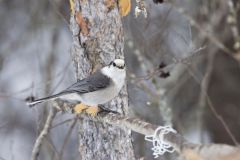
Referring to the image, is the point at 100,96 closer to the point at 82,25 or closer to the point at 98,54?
the point at 98,54

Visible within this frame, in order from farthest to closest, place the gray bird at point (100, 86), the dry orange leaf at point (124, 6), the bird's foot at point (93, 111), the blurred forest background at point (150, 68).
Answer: the blurred forest background at point (150, 68) < the dry orange leaf at point (124, 6) < the gray bird at point (100, 86) < the bird's foot at point (93, 111)

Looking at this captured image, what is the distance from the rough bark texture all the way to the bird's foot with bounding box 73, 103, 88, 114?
2.7 inches

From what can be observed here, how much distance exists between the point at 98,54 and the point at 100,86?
0.21 metres

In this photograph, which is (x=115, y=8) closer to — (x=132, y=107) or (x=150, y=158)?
(x=132, y=107)

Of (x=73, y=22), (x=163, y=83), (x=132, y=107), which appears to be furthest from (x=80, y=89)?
(x=163, y=83)

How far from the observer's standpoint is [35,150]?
3982 millimetres

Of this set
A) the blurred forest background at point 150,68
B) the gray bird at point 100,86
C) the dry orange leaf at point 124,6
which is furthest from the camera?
the blurred forest background at point 150,68

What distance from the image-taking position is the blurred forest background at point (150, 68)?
507 centimetres

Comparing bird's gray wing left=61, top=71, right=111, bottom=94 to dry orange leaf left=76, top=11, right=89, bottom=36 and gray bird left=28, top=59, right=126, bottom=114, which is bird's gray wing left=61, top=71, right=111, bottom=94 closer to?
gray bird left=28, top=59, right=126, bottom=114

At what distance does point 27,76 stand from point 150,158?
11.5 feet

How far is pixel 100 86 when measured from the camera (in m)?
3.80

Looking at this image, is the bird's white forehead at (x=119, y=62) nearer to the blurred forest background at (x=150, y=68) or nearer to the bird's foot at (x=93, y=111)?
the bird's foot at (x=93, y=111)

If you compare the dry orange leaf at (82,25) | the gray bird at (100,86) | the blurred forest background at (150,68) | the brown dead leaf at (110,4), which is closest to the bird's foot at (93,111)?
the gray bird at (100,86)

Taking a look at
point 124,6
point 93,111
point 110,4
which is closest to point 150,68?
point 124,6
